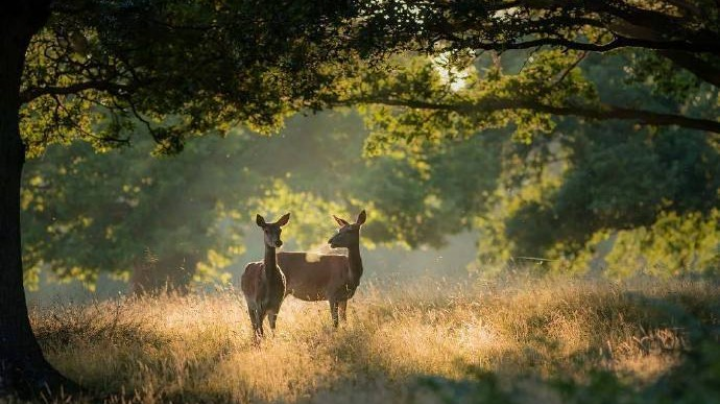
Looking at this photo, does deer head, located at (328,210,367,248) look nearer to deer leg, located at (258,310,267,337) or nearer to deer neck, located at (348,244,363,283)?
deer neck, located at (348,244,363,283)

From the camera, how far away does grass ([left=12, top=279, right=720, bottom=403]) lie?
7.21 meters

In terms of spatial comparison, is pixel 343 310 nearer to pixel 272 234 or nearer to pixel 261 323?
pixel 261 323

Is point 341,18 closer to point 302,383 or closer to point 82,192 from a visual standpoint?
point 302,383

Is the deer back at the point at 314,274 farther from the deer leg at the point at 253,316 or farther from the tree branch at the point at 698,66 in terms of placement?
the tree branch at the point at 698,66

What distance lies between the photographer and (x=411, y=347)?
1041cm

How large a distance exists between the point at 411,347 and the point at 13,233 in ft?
15.2

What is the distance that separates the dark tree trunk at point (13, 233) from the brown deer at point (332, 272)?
5400 mm

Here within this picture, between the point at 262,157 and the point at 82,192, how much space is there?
8546 millimetres

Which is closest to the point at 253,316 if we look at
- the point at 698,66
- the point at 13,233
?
the point at 13,233

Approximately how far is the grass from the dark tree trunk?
707 mm

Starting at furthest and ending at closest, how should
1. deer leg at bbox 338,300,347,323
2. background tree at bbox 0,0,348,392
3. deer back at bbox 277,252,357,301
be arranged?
1. deer back at bbox 277,252,357,301
2. deer leg at bbox 338,300,347,323
3. background tree at bbox 0,0,348,392

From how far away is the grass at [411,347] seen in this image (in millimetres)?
7207

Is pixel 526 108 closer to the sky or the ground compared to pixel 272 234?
closer to the sky

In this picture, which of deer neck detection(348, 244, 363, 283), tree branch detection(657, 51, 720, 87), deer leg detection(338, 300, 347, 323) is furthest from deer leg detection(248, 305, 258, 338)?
Result: tree branch detection(657, 51, 720, 87)
